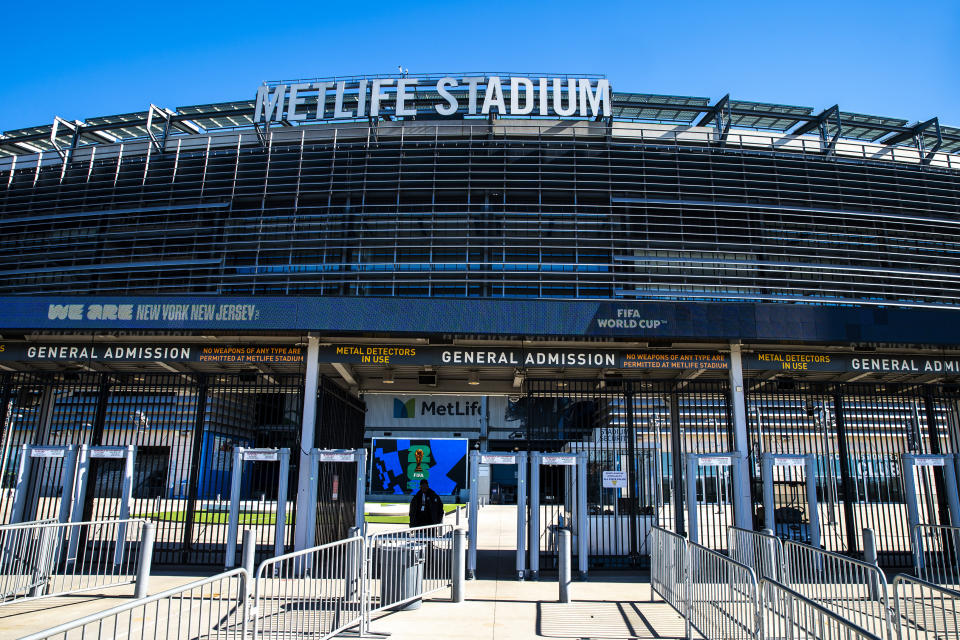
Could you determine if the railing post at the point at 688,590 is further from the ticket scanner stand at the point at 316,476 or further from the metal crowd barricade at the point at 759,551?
the ticket scanner stand at the point at 316,476

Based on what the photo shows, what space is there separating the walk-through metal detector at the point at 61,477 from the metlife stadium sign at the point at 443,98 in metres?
11.8

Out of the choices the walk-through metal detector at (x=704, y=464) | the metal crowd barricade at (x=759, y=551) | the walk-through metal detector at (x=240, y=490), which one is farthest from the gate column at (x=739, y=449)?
the walk-through metal detector at (x=240, y=490)

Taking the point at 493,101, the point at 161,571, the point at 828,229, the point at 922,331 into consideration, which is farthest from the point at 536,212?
the point at 161,571

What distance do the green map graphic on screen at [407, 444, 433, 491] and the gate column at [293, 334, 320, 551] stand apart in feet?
82.0

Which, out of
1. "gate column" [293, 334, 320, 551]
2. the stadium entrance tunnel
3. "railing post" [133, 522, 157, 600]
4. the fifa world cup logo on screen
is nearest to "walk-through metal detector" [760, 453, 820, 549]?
the stadium entrance tunnel

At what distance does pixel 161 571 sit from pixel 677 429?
37.9 ft

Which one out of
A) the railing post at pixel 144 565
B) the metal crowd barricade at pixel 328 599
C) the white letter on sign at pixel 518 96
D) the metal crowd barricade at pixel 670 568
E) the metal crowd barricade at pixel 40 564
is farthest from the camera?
the white letter on sign at pixel 518 96

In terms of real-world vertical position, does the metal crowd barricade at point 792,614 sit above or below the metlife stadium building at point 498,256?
below

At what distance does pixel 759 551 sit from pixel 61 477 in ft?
41.4

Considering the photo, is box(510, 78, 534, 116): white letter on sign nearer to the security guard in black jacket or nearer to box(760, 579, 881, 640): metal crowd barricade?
the security guard in black jacket

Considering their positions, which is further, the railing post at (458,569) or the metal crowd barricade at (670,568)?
the railing post at (458,569)

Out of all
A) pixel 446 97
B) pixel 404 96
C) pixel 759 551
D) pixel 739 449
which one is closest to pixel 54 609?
pixel 759 551

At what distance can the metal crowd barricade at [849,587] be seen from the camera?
7.04m

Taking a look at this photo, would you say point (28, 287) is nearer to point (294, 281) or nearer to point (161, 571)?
point (294, 281)
